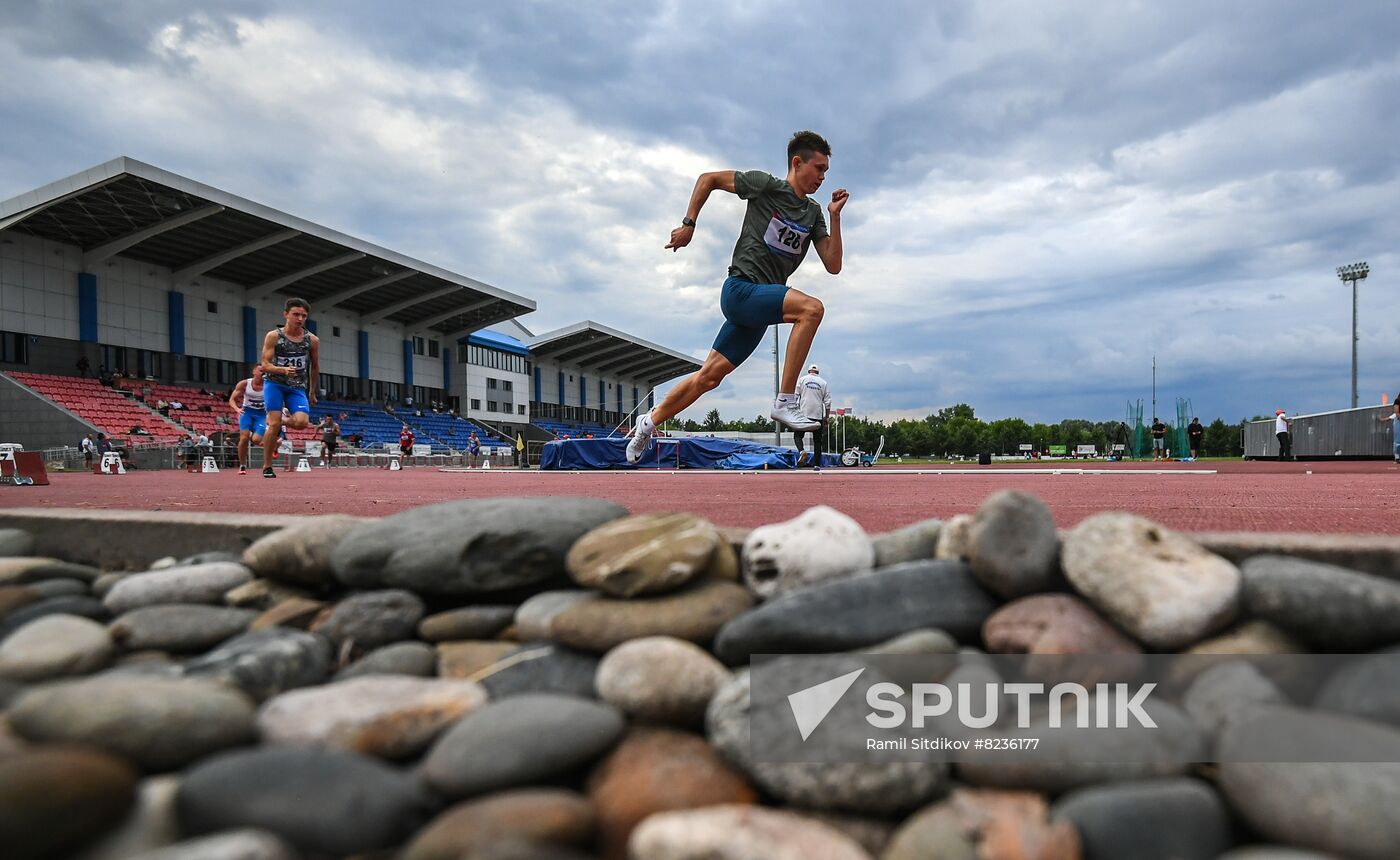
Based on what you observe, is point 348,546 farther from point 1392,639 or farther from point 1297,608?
point 1392,639

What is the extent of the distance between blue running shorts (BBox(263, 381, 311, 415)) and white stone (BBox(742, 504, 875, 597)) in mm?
8650

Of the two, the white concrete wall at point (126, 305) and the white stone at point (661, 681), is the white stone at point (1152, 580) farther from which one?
the white concrete wall at point (126, 305)

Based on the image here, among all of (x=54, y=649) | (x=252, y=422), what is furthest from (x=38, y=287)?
(x=54, y=649)

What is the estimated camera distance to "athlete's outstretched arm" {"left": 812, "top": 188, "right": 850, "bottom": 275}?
5391mm

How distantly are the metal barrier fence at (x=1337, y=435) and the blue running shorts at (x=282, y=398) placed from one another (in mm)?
27038

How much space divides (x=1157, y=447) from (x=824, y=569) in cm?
3093

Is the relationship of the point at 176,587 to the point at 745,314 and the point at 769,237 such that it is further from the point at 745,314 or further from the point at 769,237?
the point at 769,237

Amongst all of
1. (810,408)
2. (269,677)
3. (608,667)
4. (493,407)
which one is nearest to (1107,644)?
(608,667)

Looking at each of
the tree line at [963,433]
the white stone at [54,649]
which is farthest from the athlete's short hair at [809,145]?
the tree line at [963,433]

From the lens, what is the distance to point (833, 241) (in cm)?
557

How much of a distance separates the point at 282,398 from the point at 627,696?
907 centimetres

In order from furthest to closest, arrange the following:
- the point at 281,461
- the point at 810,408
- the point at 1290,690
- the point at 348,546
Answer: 1. the point at 281,461
2. the point at 810,408
3. the point at 348,546
4. the point at 1290,690

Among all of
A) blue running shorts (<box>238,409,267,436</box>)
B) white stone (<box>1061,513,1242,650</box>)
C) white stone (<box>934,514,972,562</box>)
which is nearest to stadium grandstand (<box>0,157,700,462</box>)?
blue running shorts (<box>238,409,267,436</box>)

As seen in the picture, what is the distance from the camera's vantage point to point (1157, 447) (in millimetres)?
27984
